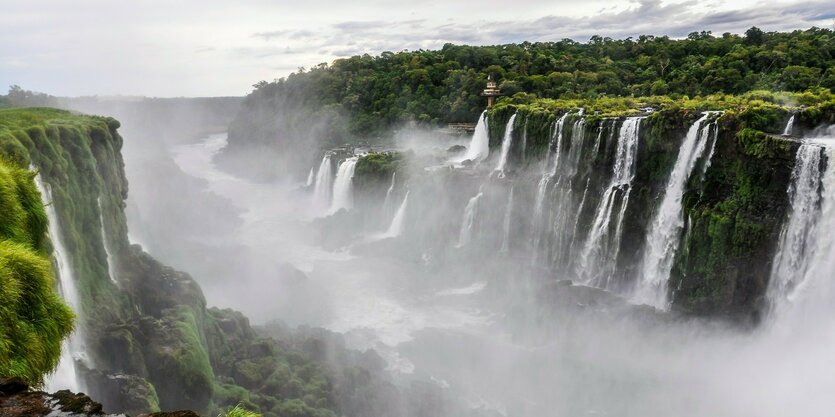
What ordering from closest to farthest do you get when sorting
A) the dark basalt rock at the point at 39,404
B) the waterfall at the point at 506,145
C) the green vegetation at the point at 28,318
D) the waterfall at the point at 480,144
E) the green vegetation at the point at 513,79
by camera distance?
the dark basalt rock at the point at 39,404 < the green vegetation at the point at 28,318 < the waterfall at the point at 506,145 < the waterfall at the point at 480,144 < the green vegetation at the point at 513,79

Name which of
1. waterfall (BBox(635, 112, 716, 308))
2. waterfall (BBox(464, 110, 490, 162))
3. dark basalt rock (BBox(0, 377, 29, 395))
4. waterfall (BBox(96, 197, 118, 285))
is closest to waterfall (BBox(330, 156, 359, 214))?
waterfall (BBox(464, 110, 490, 162))

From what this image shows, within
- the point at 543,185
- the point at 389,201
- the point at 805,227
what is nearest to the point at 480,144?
the point at 389,201

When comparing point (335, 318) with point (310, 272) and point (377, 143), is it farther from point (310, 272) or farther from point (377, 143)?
point (377, 143)

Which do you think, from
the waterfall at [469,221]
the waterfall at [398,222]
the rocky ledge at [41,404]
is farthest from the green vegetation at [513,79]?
the rocky ledge at [41,404]

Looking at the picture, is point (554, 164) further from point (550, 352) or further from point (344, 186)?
point (344, 186)

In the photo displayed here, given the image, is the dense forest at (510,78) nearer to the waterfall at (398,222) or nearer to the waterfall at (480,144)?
the waterfall at (480,144)

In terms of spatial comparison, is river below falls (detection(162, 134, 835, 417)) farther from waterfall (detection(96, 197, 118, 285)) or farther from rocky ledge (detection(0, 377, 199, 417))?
rocky ledge (detection(0, 377, 199, 417))
